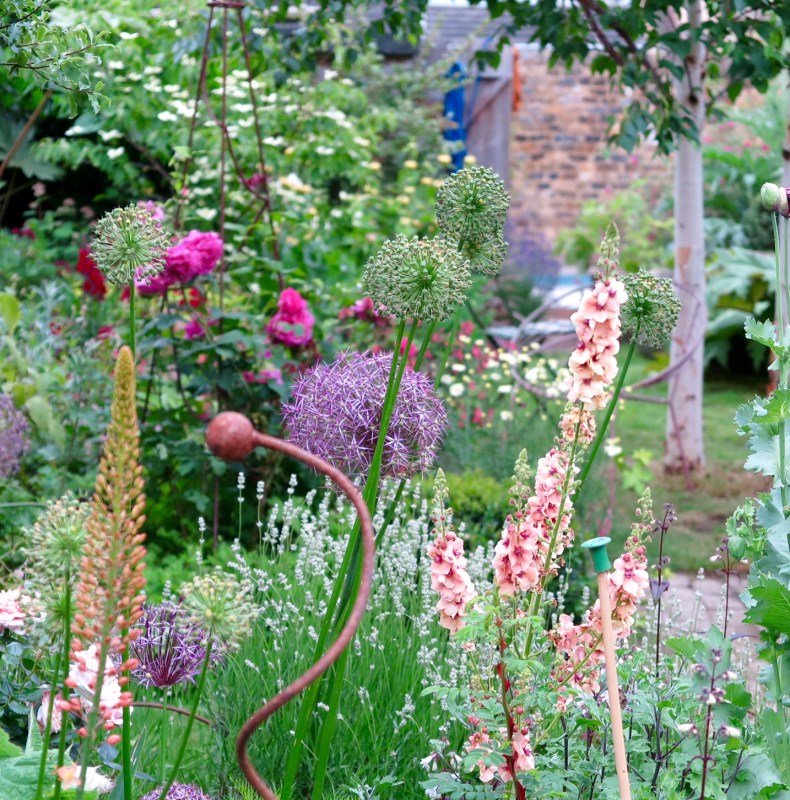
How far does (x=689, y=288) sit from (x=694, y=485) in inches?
46.8

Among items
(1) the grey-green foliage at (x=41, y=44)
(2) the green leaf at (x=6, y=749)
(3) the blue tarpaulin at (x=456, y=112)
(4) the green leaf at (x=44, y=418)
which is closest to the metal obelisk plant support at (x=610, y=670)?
(2) the green leaf at (x=6, y=749)

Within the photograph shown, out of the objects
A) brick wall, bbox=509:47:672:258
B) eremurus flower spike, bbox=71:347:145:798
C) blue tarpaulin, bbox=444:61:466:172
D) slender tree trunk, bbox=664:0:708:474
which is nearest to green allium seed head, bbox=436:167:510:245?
→ eremurus flower spike, bbox=71:347:145:798

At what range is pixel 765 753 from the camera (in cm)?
171

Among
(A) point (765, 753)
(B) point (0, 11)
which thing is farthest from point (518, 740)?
(B) point (0, 11)

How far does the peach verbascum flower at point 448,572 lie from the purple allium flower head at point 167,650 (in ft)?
1.45

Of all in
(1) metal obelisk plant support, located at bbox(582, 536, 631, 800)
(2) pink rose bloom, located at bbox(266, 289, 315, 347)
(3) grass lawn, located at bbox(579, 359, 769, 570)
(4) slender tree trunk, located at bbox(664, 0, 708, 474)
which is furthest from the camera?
(4) slender tree trunk, located at bbox(664, 0, 708, 474)

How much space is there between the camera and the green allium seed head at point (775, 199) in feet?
5.40

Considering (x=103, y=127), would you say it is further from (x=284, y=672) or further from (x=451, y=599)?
(x=451, y=599)

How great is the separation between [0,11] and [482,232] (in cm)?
104

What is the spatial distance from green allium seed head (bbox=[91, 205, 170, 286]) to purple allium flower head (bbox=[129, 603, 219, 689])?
0.58m

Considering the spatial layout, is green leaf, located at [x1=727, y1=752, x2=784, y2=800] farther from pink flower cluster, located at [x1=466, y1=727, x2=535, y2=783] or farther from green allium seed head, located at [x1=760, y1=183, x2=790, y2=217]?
green allium seed head, located at [x1=760, y1=183, x2=790, y2=217]

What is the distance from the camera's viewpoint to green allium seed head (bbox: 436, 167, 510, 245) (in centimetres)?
178

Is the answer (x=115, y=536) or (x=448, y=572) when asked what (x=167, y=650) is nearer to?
(x=448, y=572)

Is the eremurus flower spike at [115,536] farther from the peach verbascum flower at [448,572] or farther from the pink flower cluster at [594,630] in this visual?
the pink flower cluster at [594,630]
